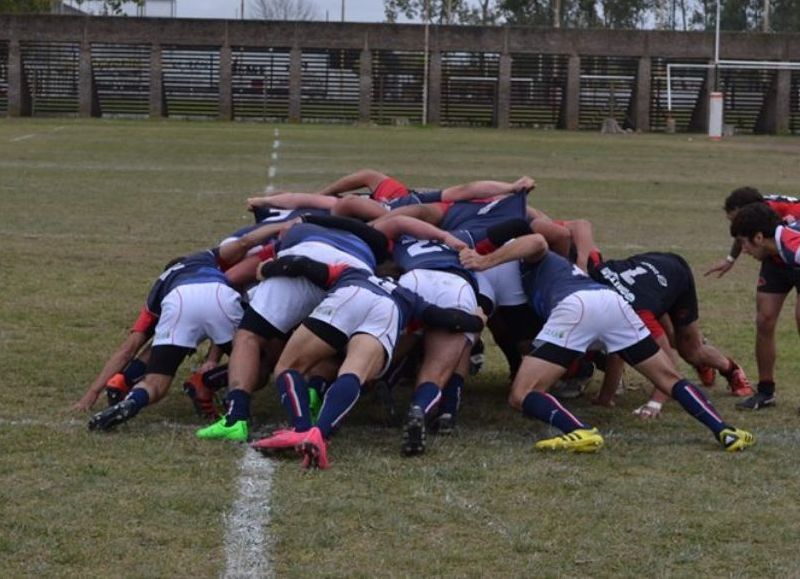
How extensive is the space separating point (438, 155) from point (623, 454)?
2623 cm

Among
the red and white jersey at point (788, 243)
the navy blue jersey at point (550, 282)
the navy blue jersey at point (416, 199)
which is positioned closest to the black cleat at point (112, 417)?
the navy blue jersey at point (550, 282)

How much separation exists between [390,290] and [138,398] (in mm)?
1447

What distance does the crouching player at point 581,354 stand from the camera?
23.2ft

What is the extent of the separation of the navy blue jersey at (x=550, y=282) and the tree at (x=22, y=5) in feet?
210

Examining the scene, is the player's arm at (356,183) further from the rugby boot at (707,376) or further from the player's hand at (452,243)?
the rugby boot at (707,376)

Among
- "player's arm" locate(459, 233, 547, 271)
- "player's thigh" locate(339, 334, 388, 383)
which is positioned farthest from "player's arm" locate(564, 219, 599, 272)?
"player's thigh" locate(339, 334, 388, 383)

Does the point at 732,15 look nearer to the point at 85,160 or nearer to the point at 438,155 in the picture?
the point at 438,155

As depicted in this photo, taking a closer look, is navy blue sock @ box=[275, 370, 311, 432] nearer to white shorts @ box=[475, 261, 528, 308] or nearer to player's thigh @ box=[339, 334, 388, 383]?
player's thigh @ box=[339, 334, 388, 383]

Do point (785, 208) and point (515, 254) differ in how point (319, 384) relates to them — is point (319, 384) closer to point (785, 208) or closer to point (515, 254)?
point (515, 254)

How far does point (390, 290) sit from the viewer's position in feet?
23.9

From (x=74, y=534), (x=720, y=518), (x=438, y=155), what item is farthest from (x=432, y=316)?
(x=438, y=155)

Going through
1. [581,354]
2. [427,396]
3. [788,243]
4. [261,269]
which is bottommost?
[427,396]

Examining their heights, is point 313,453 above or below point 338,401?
below

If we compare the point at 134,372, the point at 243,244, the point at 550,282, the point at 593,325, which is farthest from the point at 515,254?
the point at 134,372
